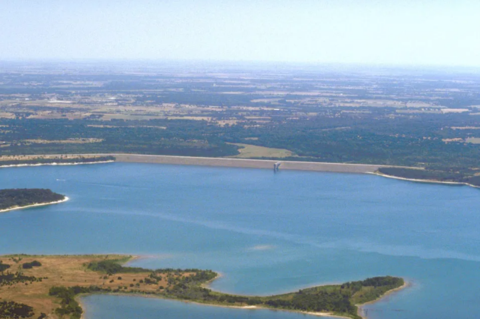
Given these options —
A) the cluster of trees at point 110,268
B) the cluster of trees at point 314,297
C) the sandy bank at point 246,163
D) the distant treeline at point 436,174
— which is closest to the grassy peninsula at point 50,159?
the sandy bank at point 246,163

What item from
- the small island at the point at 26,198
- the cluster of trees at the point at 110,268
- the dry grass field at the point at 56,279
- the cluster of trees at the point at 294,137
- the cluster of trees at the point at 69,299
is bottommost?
the cluster of trees at the point at 69,299

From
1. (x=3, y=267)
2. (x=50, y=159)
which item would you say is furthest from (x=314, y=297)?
(x=50, y=159)

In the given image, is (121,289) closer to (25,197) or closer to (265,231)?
(265,231)

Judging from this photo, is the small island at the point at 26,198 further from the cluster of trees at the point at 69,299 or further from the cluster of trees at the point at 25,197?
the cluster of trees at the point at 69,299

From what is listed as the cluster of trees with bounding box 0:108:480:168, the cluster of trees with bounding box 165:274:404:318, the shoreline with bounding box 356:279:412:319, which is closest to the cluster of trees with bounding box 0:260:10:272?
the cluster of trees with bounding box 165:274:404:318

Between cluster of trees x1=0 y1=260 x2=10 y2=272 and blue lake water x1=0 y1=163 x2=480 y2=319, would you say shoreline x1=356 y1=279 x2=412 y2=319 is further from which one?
cluster of trees x1=0 y1=260 x2=10 y2=272

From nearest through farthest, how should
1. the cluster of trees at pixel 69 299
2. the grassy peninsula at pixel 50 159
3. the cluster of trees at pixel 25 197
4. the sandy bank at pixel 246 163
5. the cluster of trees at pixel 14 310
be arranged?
the cluster of trees at pixel 14 310 < the cluster of trees at pixel 69 299 < the cluster of trees at pixel 25 197 < the grassy peninsula at pixel 50 159 < the sandy bank at pixel 246 163

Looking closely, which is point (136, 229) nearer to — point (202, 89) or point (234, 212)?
point (234, 212)
